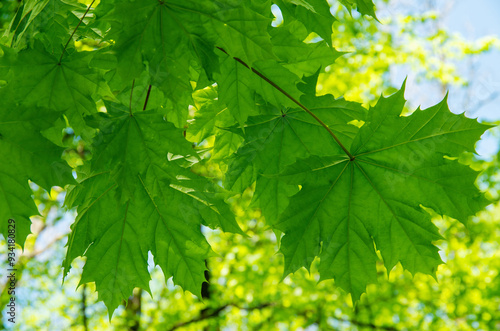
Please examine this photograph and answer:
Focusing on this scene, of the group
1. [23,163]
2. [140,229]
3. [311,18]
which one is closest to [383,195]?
[311,18]

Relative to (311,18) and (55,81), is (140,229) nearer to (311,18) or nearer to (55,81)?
(55,81)

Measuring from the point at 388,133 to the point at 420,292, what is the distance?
7.63 meters

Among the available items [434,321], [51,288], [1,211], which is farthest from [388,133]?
[51,288]

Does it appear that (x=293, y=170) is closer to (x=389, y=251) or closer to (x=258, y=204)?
(x=258, y=204)

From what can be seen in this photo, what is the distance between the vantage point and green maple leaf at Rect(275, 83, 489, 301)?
1510mm

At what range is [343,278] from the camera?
62.6 inches

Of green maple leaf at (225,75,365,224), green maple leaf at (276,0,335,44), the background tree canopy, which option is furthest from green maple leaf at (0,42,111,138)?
green maple leaf at (276,0,335,44)

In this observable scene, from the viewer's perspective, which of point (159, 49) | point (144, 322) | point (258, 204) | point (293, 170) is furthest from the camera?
point (144, 322)

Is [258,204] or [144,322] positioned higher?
[258,204]

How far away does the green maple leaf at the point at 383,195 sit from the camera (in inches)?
59.4

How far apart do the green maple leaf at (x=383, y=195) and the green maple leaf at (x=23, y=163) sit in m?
0.77

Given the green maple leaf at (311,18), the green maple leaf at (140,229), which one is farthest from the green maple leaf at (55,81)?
the green maple leaf at (311,18)

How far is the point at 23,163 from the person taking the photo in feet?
4.16

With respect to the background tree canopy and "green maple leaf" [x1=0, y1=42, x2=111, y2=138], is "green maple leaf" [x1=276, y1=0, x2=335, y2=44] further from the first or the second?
"green maple leaf" [x1=0, y1=42, x2=111, y2=138]
